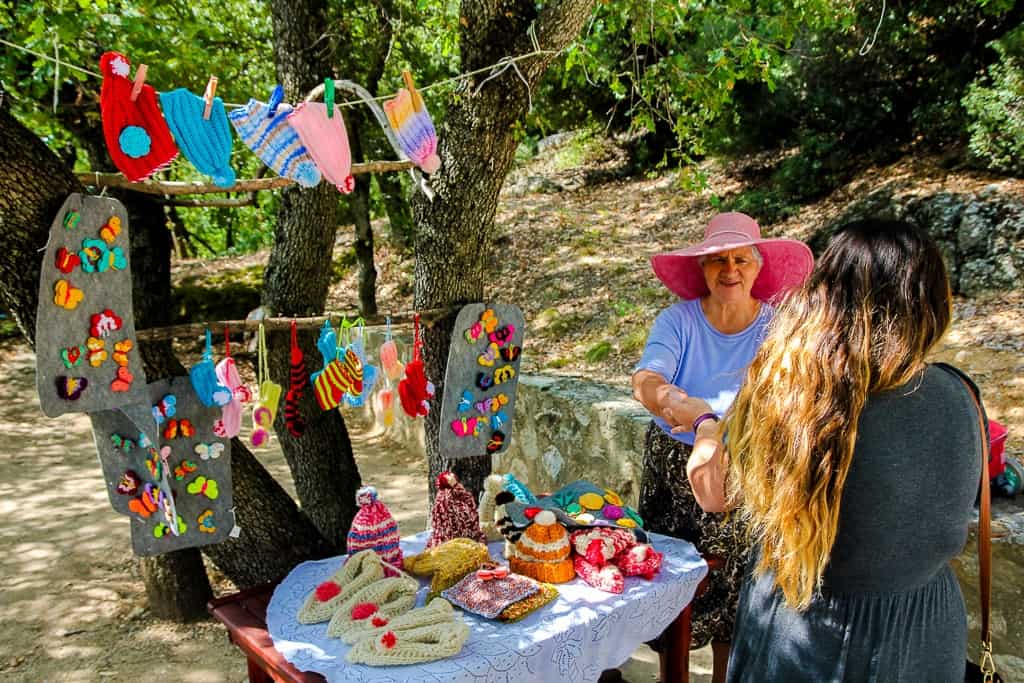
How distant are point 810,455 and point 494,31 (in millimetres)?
2225

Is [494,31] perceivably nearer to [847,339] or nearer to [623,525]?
[623,525]

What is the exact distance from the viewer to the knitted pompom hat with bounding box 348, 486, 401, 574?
233 centimetres

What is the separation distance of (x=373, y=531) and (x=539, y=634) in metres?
0.64

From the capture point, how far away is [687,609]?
98.0 inches

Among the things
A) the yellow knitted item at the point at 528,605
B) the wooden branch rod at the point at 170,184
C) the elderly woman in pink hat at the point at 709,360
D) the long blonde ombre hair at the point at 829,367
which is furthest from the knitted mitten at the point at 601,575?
the wooden branch rod at the point at 170,184

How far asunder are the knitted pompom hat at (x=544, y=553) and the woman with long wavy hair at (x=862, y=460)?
85 cm

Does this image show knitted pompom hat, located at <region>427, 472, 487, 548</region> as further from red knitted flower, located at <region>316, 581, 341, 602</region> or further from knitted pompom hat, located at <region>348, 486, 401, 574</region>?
red knitted flower, located at <region>316, 581, 341, 602</region>

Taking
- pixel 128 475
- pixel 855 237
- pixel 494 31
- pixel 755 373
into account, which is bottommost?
pixel 128 475

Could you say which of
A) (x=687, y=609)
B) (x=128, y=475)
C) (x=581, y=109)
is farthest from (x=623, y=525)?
(x=581, y=109)

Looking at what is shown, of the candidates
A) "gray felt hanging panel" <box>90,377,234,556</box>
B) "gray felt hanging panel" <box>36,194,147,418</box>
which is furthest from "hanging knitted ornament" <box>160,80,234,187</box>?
"gray felt hanging panel" <box>90,377,234,556</box>

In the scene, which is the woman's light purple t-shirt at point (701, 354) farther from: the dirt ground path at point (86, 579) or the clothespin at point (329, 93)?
the dirt ground path at point (86, 579)

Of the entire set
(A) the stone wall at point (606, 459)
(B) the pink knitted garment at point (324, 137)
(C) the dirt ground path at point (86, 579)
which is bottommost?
(C) the dirt ground path at point (86, 579)

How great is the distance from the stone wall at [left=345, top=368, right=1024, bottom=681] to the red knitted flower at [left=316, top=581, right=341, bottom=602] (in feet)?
4.11

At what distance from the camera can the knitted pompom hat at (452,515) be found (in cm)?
250
